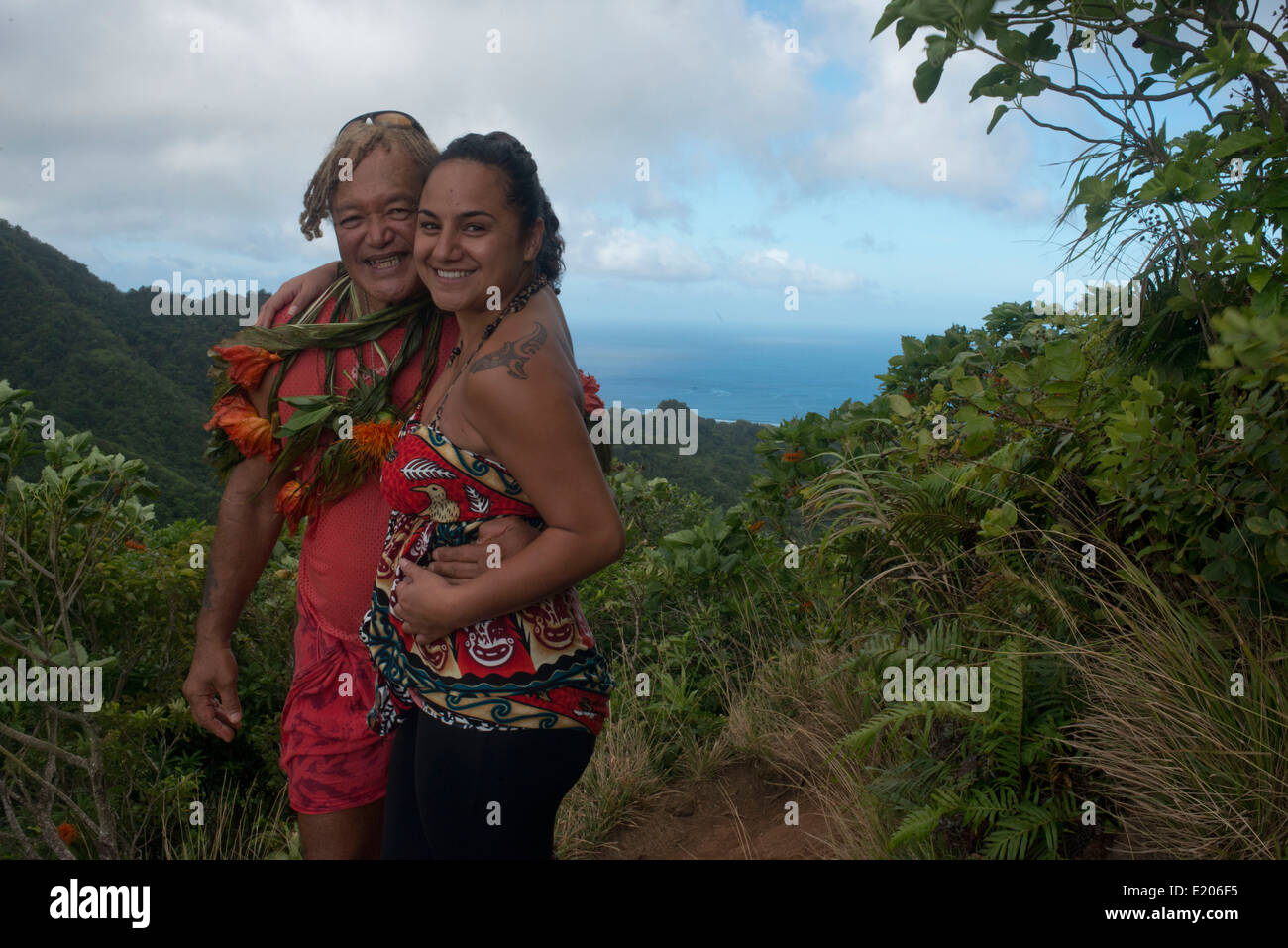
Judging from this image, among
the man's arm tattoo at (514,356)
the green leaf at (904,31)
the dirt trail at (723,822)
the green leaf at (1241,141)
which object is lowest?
the dirt trail at (723,822)

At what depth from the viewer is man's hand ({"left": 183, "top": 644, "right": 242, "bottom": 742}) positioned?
263cm

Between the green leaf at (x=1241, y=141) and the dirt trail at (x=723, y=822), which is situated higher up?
the green leaf at (x=1241, y=141)

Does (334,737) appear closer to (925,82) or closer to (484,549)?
(484,549)

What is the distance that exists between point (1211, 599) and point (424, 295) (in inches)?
95.2

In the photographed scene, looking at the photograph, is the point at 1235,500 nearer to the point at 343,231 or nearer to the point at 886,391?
the point at 343,231

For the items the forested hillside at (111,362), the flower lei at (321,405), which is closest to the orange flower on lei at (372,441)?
the flower lei at (321,405)

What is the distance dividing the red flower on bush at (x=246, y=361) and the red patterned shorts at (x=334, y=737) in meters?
0.75

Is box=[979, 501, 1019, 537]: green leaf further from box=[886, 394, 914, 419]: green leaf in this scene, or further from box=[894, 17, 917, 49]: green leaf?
box=[894, 17, 917, 49]: green leaf

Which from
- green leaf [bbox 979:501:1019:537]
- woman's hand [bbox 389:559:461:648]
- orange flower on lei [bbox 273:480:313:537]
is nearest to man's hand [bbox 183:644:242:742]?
orange flower on lei [bbox 273:480:313:537]

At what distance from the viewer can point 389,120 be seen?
2.49 m

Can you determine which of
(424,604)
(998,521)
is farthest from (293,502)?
(998,521)

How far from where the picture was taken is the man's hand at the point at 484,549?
2055 mm

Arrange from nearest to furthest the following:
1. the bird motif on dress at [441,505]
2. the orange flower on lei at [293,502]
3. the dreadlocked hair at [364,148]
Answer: the bird motif on dress at [441,505] → the dreadlocked hair at [364,148] → the orange flower on lei at [293,502]

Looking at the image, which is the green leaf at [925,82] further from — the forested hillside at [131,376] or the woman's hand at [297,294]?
the forested hillside at [131,376]
